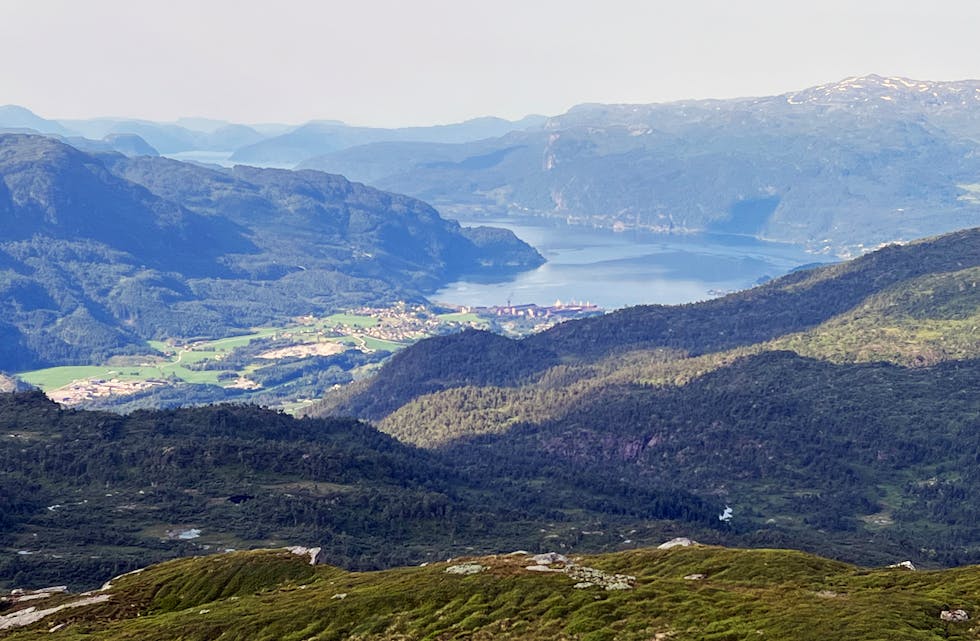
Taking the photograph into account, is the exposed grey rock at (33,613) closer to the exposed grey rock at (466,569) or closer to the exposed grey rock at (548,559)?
the exposed grey rock at (466,569)

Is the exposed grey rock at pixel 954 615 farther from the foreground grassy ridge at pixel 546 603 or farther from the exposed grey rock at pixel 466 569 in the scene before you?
the exposed grey rock at pixel 466 569

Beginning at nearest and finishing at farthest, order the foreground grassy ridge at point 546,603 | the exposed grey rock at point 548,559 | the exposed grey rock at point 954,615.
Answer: the exposed grey rock at point 954,615 < the foreground grassy ridge at point 546,603 < the exposed grey rock at point 548,559

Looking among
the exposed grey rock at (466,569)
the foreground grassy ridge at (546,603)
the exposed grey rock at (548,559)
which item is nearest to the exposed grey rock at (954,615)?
the foreground grassy ridge at (546,603)

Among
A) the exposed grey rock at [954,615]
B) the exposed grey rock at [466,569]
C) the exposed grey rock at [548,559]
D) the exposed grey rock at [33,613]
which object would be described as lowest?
the exposed grey rock at [33,613]

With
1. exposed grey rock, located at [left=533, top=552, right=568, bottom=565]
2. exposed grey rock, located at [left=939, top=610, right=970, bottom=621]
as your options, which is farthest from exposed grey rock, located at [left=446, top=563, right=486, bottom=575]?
exposed grey rock, located at [left=939, top=610, right=970, bottom=621]

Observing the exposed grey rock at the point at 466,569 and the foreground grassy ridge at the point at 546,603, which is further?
the exposed grey rock at the point at 466,569

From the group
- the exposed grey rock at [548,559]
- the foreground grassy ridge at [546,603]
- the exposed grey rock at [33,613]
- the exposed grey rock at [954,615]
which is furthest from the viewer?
the exposed grey rock at [33,613]

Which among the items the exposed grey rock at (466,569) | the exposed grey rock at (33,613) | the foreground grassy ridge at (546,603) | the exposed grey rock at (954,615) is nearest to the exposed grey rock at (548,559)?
the foreground grassy ridge at (546,603)

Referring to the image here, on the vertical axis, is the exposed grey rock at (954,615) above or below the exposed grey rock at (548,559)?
above

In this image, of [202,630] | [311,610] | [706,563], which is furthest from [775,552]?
[202,630]
